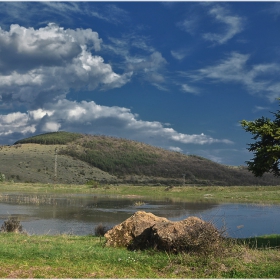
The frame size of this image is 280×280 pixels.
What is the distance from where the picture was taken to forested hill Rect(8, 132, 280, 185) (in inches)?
5482

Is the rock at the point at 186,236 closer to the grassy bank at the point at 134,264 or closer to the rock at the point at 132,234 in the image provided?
the grassy bank at the point at 134,264

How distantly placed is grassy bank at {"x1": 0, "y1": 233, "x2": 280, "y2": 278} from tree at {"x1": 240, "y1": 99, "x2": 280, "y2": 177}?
507 cm

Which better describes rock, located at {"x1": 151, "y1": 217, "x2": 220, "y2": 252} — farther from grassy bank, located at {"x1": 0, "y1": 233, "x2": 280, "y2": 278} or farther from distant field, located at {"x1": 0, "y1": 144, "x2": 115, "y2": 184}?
distant field, located at {"x1": 0, "y1": 144, "x2": 115, "y2": 184}

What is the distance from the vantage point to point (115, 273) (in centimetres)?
1144

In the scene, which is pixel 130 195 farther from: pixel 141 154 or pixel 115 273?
pixel 141 154

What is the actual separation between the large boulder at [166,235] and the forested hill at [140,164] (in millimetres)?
102489

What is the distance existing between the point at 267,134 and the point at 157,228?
732 centimetres

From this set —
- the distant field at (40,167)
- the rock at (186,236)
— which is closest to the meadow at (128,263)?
the rock at (186,236)

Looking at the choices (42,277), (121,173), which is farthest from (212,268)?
(121,173)

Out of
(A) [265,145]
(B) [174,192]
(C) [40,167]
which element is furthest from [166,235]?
(C) [40,167]

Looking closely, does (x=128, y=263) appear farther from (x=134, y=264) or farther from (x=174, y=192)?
(x=174, y=192)

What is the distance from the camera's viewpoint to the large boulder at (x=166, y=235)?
12719mm

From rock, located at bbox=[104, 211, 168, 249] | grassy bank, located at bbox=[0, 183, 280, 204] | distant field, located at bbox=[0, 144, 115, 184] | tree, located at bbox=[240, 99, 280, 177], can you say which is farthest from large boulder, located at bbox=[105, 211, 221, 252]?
distant field, located at bbox=[0, 144, 115, 184]

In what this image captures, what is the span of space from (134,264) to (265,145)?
371 inches
